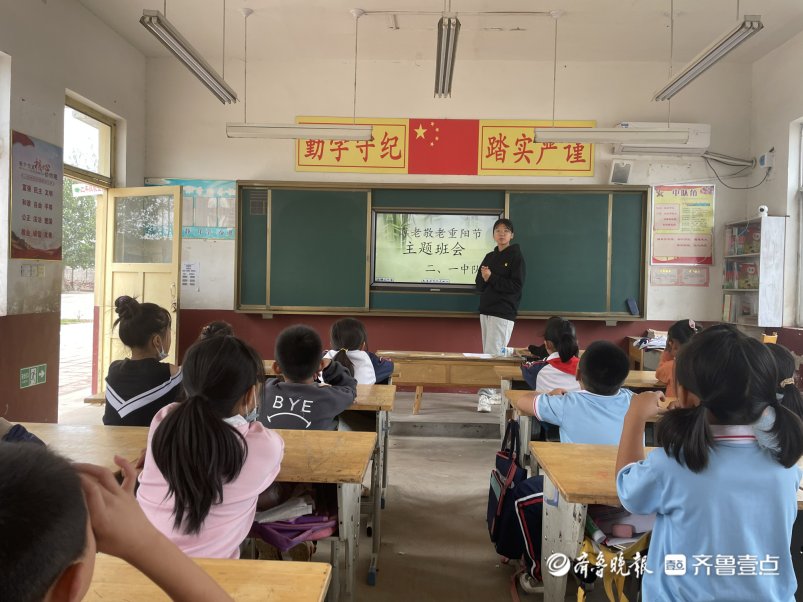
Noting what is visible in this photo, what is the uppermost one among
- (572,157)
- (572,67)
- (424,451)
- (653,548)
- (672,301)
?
(572,67)

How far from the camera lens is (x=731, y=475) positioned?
1100 millimetres

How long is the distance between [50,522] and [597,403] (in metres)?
1.84

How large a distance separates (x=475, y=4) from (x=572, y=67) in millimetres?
1421

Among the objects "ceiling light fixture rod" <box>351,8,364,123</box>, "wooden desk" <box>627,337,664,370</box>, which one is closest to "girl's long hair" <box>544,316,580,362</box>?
"wooden desk" <box>627,337,664,370</box>

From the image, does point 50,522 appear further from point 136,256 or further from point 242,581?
point 136,256

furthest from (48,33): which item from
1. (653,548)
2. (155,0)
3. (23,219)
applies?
(653,548)

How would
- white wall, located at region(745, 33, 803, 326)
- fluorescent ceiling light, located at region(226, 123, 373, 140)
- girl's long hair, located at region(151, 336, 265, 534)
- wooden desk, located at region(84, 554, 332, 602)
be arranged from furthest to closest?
white wall, located at region(745, 33, 803, 326) < fluorescent ceiling light, located at region(226, 123, 373, 140) < girl's long hair, located at region(151, 336, 265, 534) < wooden desk, located at region(84, 554, 332, 602)

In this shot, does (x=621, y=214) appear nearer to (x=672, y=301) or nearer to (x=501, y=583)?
(x=672, y=301)

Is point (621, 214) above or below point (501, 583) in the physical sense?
above

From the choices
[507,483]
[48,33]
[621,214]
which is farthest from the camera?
[621,214]

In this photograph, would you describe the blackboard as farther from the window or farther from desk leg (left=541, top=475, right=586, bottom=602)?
desk leg (left=541, top=475, right=586, bottom=602)

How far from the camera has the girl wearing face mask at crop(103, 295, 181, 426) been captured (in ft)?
6.63

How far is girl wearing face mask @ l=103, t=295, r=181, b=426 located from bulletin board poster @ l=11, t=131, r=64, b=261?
6.71 feet

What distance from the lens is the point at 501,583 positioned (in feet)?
6.95
